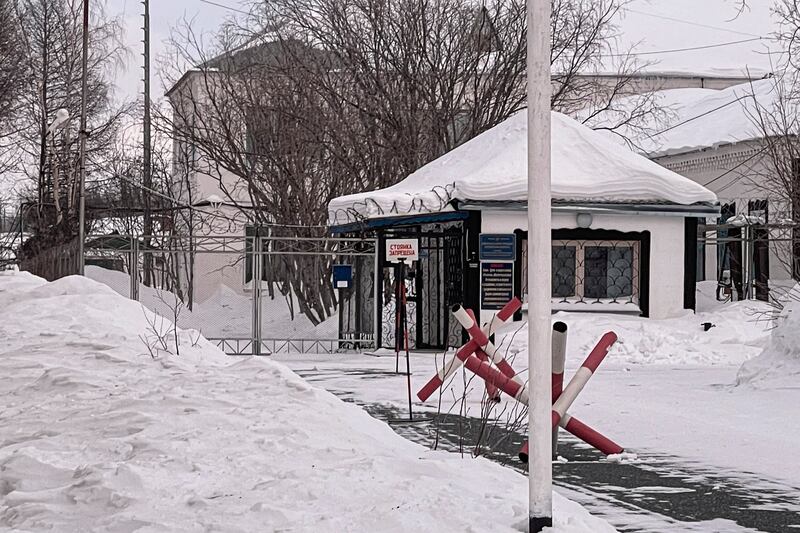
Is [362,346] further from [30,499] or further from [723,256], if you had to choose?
[30,499]

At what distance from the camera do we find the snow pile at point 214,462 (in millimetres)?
6770

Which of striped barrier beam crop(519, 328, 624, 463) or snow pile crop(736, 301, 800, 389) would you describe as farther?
snow pile crop(736, 301, 800, 389)

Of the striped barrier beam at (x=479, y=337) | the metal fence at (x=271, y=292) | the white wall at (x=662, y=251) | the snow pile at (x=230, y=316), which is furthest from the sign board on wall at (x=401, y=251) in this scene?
the snow pile at (x=230, y=316)

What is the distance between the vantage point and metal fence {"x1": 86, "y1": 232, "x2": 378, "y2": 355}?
2620 centimetres

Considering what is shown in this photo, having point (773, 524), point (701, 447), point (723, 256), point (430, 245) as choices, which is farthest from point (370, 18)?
point (773, 524)

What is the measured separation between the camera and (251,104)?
3356 cm

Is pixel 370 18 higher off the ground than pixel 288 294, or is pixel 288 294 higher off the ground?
pixel 370 18

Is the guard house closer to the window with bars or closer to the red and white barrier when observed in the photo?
the window with bars

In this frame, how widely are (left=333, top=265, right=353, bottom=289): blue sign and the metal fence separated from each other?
0.08 ft

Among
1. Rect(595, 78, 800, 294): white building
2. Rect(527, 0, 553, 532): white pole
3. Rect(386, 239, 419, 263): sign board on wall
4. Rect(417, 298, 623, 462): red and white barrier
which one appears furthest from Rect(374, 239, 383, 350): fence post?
Rect(527, 0, 553, 532): white pole

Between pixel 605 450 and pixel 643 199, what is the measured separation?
13.9 meters

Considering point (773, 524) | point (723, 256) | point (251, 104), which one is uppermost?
point (251, 104)

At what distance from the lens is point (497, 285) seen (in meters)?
24.3

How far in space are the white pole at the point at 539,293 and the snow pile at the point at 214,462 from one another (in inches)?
11.7
